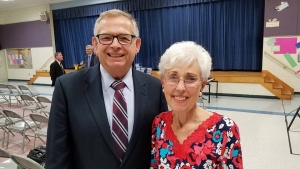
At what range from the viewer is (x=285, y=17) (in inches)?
256

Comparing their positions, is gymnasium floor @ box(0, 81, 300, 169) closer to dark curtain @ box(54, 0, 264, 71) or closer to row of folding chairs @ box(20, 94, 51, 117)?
row of folding chairs @ box(20, 94, 51, 117)

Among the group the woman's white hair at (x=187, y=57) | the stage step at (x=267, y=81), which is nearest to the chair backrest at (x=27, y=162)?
the woman's white hair at (x=187, y=57)

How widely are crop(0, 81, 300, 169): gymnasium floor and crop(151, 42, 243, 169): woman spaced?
2.20 meters

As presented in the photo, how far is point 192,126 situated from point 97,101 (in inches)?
19.1

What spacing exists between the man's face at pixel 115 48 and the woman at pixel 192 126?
7.3 inches

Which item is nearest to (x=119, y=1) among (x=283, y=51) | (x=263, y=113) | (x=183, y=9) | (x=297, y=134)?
(x=183, y=9)

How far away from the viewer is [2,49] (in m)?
12.1

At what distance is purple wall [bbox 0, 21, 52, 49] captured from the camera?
10602 mm

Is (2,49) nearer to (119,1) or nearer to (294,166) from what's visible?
(119,1)

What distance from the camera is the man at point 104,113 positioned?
1.12m

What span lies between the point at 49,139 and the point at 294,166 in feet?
9.89

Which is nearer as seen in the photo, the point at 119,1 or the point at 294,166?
the point at 294,166

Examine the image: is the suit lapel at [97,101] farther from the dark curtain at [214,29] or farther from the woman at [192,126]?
the dark curtain at [214,29]

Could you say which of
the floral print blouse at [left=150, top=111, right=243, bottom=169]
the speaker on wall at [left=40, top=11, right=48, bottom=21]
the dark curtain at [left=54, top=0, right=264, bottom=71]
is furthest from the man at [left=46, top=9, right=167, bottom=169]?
the speaker on wall at [left=40, top=11, right=48, bottom=21]
